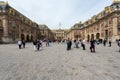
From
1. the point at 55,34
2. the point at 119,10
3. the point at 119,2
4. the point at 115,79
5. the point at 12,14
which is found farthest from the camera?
the point at 55,34

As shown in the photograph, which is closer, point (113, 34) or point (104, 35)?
point (113, 34)

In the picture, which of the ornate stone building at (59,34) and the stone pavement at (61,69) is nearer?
the stone pavement at (61,69)

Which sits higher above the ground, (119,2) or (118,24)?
(119,2)

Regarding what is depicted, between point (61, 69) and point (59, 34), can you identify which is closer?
point (61, 69)

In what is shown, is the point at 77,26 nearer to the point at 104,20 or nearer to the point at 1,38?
the point at 104,20

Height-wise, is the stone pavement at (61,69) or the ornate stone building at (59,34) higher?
the ornate stone building at (59,34)

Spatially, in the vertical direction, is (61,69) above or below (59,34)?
below

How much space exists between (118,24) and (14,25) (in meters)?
37.9

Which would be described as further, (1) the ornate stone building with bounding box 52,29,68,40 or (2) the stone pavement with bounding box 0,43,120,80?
(1) the ornate stone building with bounding box 52,29,68,40

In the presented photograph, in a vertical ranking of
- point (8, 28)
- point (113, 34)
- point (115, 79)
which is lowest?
point (115, 79)

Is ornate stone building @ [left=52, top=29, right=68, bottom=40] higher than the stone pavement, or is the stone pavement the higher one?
ornate stone building @ [left=52, top=29, right=68, bottom=40]

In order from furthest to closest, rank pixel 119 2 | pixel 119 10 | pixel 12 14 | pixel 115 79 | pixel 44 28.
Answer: pixel 44 28
pixel 12 14
pixel 119 2
pixel 119 10
pixel 115 79

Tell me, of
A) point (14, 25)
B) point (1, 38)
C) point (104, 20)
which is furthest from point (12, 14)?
point (104, 20)

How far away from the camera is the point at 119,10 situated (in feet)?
130
